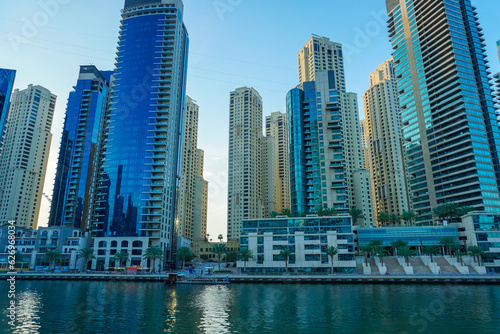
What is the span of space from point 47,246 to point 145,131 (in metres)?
65.4

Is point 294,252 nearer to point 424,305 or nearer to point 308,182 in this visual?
point 308,182

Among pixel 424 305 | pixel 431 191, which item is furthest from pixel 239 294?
pixel 431 191

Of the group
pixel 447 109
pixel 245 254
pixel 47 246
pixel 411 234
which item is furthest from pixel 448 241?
pixel 47 246

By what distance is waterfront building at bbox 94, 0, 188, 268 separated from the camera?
14388cm

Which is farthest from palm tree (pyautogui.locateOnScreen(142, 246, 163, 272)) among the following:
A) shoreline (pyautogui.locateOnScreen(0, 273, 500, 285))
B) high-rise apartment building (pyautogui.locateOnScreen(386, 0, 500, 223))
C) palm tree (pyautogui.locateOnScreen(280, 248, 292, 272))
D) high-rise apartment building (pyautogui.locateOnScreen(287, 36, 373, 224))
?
high-rise apartment building (pyautogui.locateOnScreen(386, 0, 500, 223))

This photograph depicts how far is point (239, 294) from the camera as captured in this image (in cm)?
7556

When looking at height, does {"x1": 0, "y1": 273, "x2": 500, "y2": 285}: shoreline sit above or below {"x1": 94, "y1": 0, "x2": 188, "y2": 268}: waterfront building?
below

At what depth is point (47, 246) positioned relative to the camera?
147250mm

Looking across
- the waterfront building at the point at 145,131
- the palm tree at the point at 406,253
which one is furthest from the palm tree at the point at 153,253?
the palm tree at the point at 406,253

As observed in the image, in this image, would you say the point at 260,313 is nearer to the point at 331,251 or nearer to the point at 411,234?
the point at 331,251

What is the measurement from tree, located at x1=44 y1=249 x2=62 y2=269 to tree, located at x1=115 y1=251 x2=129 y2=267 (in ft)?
82.9

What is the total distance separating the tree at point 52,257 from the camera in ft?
450

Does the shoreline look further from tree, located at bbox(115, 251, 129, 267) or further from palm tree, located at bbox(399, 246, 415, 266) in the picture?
tree, located at bbox(115, 251, 129, 267)

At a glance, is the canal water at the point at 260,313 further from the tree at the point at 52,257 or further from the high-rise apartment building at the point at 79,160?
the high-rise apartment building at the point at 79,160
